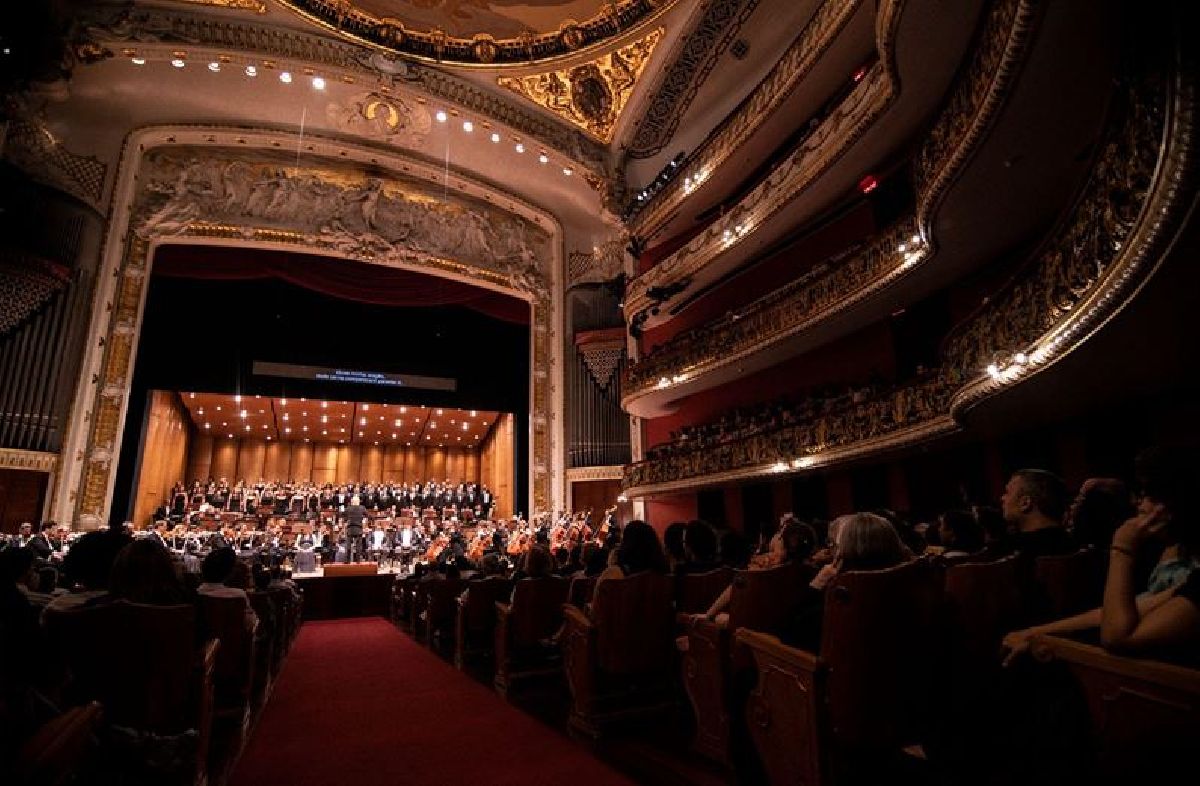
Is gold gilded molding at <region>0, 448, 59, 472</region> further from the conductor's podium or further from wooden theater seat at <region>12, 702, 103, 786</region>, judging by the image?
wooden theater seat at <region>12, 702, 103, 786</region>

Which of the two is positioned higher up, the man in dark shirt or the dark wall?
the dark wall

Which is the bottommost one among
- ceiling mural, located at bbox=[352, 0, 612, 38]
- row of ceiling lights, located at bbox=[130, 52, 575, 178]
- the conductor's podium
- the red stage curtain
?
the conductor's podium

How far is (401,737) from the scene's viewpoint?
10.5 ft

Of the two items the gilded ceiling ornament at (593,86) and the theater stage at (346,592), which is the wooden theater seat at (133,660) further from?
the gilded ceiling ornament at (593,86)

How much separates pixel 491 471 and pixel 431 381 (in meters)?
5.90

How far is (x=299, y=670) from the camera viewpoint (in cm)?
507

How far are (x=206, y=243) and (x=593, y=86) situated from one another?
9.45 m

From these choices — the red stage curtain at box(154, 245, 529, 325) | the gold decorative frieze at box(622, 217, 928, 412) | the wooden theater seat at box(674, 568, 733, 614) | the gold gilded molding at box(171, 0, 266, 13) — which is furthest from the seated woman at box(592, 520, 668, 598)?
the gold gilded molding at box(171, 0, 266, 13)

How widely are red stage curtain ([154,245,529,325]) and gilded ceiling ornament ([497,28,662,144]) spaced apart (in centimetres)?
484

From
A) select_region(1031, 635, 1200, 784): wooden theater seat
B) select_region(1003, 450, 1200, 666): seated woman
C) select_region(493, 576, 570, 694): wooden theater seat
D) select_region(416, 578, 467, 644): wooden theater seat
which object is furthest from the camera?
select_region(416, 578, 467, 644): wooden theater seat

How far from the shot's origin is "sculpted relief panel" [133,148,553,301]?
1262cm

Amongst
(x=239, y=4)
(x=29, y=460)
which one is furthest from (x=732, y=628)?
(x=239, y=4)

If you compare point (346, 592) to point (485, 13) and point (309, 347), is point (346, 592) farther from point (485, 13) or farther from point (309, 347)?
point (485, 13)

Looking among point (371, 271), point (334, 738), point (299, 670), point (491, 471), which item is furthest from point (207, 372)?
point (334, 738)
